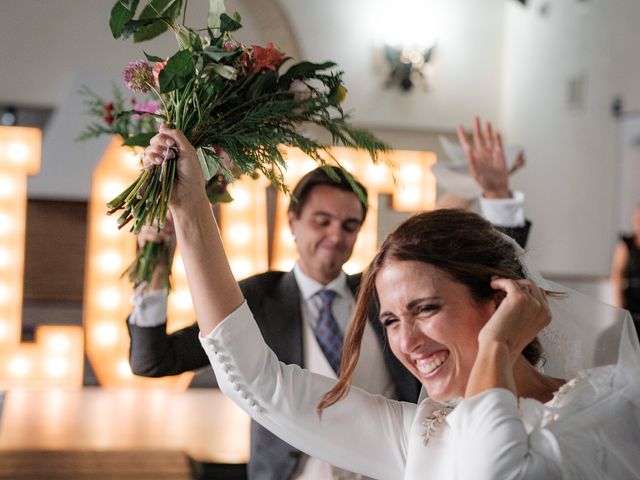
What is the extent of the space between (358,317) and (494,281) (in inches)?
12.5

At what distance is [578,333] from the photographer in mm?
1880

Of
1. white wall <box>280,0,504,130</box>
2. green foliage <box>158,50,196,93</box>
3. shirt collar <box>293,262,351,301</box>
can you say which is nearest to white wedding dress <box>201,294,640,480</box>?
green foliage <box>158,50,196,93</box>

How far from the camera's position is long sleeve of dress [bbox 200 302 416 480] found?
5.78ft

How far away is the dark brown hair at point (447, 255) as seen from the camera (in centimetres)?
175

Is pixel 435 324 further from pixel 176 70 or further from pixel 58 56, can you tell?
pixel 58 56

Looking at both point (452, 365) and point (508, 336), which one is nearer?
point (508, 336)

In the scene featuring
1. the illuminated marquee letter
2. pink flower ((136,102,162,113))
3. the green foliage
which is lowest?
the illuminated marquee letter

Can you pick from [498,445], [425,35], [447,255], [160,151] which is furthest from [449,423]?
[425,35]

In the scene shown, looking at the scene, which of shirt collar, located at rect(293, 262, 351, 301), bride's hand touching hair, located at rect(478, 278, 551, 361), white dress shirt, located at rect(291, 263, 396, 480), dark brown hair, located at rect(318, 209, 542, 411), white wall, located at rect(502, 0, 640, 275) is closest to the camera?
bride's hand touching hair, located at rect(478, 278, 551, 361)

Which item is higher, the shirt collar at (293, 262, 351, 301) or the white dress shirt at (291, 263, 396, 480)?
the shirt collar at (293, 262, 351, 301)

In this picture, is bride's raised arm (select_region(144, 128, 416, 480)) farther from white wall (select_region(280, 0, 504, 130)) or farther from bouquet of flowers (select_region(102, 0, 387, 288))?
white wall (select_region(280, 0, 504, 130))

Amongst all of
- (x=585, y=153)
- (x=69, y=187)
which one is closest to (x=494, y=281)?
(x=69, y=187)

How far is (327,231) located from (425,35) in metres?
5.43

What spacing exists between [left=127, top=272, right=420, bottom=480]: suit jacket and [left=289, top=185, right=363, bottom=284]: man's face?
84 millimetres
